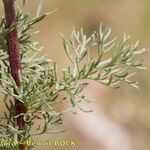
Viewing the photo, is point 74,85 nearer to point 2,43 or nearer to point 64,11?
point 2,43

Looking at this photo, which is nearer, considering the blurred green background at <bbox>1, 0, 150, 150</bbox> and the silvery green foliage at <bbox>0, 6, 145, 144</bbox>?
the silvery green foliage at <bbox>0, 6, 145, 144</bbox>

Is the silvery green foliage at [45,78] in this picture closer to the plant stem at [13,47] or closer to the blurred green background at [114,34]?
the plant stem at [13,47]

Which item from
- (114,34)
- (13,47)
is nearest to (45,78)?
(13,47)

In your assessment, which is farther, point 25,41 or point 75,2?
point 75,2

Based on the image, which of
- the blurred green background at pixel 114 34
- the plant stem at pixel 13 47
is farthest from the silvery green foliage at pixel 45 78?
the blurred green background at pixel 114 34

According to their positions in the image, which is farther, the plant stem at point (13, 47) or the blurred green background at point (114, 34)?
the blurred green background at point (114, 34)

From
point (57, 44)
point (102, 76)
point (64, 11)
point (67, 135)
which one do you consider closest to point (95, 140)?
point (67, 135)

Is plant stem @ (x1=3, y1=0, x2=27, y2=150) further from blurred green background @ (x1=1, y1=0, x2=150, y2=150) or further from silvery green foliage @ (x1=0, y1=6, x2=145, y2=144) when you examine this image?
blurred green background @ (x1=1, y1=0, x2=150, y2=150)

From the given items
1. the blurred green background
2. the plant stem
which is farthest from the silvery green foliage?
the blurred green background
